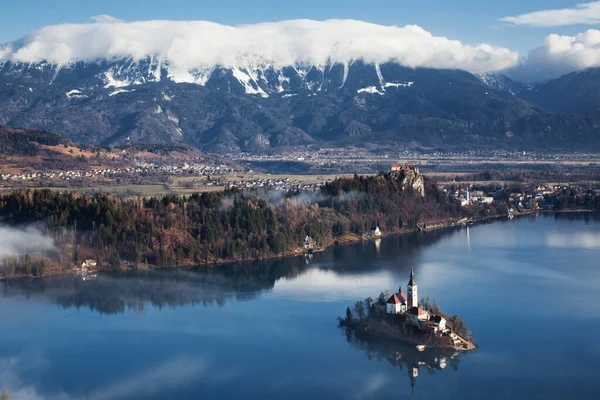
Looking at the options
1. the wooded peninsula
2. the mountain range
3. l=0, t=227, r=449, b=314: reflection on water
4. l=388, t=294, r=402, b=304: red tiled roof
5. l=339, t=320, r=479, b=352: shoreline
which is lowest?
l=339, t=320, r=479, b=352: shoreline

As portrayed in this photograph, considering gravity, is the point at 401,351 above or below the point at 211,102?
below

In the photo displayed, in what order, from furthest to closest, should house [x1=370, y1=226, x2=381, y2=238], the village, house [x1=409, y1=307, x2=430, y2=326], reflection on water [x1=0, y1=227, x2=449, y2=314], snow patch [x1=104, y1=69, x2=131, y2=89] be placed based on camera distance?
1. snow patch [x1=104, y1=69, x2=131, y2=89]
2. the village
3. house [x1=370, y1=226, x2=381, y2=238]
4. reflection on water [x1=0, y1=227, x2=449, y2=314]
5. house [x1=409, y1=307, x2=430, y2=326]

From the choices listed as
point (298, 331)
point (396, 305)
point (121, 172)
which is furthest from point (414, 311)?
point (121, 172)

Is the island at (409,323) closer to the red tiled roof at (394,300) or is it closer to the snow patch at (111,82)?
the red tiled roof at (394,300)

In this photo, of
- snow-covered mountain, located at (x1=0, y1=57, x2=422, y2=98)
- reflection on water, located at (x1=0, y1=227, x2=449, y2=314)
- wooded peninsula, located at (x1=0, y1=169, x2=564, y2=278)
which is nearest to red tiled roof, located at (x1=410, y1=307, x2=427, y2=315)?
reflection on water, located at (x1=0, y1=227, x2=449, y2=314)

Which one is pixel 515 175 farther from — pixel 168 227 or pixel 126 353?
pixel 126 353

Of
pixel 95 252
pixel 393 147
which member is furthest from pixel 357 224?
pixel 393 147

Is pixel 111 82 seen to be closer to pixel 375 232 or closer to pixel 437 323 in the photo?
pixel 375 232

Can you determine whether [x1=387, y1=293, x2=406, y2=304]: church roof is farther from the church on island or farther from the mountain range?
the mountain range
